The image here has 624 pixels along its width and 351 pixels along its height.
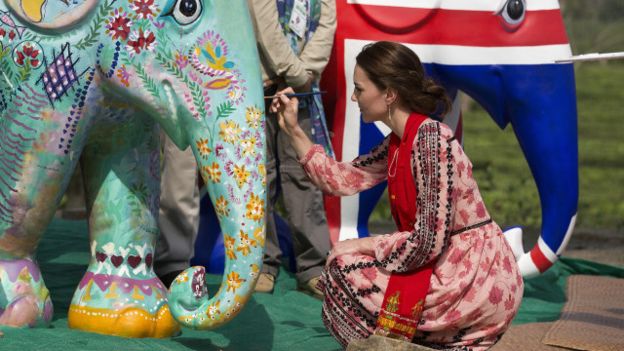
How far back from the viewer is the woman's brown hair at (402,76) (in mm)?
3459

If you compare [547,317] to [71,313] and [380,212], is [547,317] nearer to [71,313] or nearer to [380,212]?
[71,313]

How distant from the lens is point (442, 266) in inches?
135

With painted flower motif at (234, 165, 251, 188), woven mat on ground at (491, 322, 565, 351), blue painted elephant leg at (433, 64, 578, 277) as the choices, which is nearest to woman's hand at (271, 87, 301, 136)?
painted flower motif at (234, 165, 251, 188)

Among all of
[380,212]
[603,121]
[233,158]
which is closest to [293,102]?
[233,158]

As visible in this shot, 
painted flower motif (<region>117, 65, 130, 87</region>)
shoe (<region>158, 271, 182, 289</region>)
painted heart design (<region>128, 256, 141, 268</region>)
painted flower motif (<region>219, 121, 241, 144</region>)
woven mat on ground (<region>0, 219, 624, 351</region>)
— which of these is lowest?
woven mat on ground (<region>0, 219, 624, 351</region>)

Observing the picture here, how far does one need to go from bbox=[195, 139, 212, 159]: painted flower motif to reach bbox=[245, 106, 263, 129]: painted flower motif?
122 millimetres

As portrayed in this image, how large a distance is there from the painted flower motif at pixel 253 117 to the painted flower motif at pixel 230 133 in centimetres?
3

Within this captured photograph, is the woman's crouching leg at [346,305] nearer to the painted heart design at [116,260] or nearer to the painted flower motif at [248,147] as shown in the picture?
the painted flower motif at [248,147]

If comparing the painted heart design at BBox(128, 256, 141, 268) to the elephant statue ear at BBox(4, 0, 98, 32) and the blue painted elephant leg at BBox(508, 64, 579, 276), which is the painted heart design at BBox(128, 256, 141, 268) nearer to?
the elephant statue ear at BBox(4, 0, 98, 32)

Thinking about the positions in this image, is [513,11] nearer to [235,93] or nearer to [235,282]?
[235,93]

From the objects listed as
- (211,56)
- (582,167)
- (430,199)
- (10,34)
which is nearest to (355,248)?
(430,199)

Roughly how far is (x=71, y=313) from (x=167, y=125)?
26.1 inches

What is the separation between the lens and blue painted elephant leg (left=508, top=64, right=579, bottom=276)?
4523mm

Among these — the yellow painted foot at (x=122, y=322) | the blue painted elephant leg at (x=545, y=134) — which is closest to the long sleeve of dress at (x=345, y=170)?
the yellow painted foot at (x=122, y=322)
